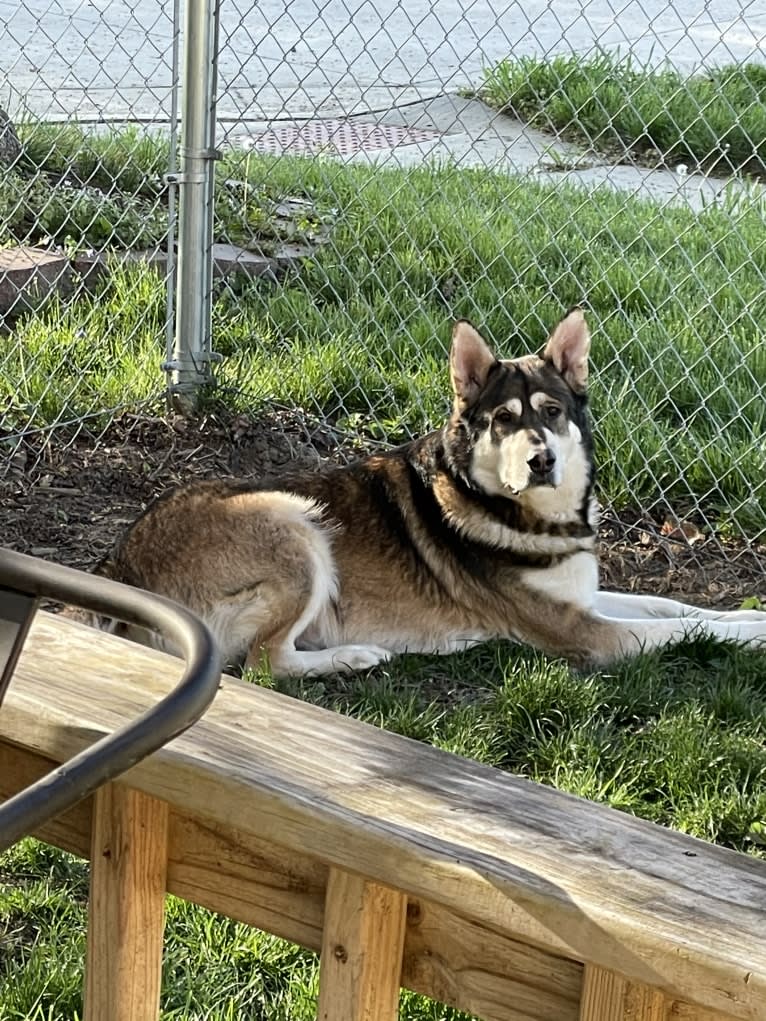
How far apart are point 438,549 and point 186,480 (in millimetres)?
1228

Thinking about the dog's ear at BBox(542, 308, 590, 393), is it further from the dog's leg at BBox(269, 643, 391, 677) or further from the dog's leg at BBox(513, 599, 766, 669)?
the dog's leg at BBox(269, 643, 391, 677)

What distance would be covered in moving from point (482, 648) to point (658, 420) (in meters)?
1.62

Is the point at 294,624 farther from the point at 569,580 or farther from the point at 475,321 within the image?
the point at 475,321

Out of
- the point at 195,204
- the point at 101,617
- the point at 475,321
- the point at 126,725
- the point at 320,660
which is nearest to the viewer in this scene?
the point at 126,725

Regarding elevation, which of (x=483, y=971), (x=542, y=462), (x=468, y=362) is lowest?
(x=483, y=971)

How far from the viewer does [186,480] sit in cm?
513

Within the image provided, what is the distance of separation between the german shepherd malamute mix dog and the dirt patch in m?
0.44

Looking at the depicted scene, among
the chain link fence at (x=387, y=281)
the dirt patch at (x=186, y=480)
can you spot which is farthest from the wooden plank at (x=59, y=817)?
the chain link fence at (x=387, y=281)

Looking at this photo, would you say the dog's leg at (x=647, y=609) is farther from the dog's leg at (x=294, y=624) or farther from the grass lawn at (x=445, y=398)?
the dog's leg at (x=294, y=624)

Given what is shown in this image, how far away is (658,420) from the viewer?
5375 millimetres

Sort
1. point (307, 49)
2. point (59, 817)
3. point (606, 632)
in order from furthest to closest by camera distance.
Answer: point (307, 49), point (606, 632), point (59, 817)

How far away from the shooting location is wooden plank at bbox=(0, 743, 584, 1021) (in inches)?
57.7

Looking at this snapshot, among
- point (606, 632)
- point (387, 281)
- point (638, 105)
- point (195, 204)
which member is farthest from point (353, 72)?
point (606, 632)

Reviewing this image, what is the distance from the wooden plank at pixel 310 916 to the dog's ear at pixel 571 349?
2734 mm
